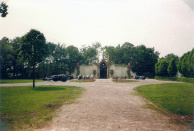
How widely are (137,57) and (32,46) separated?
2405 inches

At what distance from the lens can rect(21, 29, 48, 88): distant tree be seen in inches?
804

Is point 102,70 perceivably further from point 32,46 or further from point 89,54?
point 32,46

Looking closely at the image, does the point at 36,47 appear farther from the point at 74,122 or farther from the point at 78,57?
the point at 78,57

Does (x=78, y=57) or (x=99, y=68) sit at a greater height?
(x=78, y=57)

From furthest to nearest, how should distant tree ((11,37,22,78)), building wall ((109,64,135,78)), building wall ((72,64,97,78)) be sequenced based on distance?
A: building wall ((72,64,97,78)), building wall ((109,64,135,78)), distant tree ((11,37,22,78))

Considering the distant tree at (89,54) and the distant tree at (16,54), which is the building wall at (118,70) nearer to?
the distant tree at (89,54)

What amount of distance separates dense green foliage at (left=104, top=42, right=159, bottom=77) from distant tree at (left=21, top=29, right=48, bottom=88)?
57.4 m

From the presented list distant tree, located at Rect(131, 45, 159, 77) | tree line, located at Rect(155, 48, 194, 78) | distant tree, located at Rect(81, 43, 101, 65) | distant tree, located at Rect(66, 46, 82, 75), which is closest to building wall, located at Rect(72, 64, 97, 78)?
distant tree, located at Rect(66, 46, 82, 75)

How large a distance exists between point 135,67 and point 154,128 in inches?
2743

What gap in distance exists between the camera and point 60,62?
63750 millimetres

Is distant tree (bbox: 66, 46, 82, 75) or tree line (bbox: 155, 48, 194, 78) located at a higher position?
distant tree (bbox: 66, 46, 82, 75)

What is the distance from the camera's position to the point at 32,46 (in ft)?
67.4

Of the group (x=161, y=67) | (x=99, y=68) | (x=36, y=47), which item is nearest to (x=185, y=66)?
(x=161, y=67)

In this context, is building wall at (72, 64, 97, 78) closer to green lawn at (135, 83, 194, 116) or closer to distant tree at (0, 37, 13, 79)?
distant tree at (0, 37, 13, 79)
